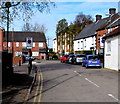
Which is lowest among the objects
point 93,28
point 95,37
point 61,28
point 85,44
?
point 85,44

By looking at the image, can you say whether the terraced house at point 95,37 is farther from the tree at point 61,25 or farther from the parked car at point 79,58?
the tree at point 61,25

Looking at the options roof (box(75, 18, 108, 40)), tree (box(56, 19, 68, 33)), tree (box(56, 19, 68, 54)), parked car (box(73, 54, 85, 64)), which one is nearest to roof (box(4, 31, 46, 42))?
tree (box(56, 19, 68, 54))

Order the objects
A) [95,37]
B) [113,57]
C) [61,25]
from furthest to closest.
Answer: [61,25], [95,37], [113,57]

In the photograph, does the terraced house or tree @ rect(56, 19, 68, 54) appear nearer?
the terraced house

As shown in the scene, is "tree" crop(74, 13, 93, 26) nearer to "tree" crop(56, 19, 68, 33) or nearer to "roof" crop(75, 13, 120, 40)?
"tree" crop(56, 19, 68, 33)

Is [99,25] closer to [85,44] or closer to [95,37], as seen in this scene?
[95,37]

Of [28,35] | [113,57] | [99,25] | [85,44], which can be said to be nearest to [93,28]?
[99,25]

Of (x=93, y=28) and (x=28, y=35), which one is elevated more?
(x=28, y=35)

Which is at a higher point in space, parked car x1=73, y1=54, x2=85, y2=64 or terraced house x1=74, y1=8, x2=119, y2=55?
terraced house x1=74, y1=8, x2=119, y2=55

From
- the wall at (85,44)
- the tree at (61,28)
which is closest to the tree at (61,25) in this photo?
the tree at (61,28)

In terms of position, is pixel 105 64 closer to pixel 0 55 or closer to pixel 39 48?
pixel 0 55

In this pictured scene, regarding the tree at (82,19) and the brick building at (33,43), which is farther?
the brick building at (33,43)

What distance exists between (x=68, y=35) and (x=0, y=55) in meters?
57.0

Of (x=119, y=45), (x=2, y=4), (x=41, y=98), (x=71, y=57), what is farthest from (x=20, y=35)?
(x=41, y=98)
